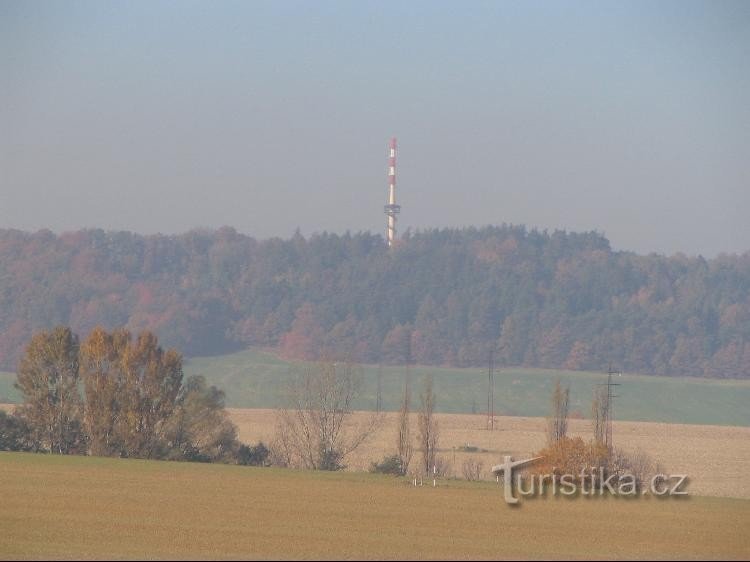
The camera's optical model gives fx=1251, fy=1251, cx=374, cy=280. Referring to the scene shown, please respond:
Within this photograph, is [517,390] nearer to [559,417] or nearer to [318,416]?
[318,416]

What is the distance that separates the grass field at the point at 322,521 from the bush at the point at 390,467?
7743 mm

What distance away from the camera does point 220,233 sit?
162 metres

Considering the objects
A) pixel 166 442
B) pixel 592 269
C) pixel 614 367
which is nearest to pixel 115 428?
pixel 166 442

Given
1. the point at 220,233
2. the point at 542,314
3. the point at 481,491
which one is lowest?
the point at 481,491

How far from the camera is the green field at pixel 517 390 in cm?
11175

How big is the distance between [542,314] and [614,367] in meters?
14.0

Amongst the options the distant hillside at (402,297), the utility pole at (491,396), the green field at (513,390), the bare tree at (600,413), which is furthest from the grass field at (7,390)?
the bare tree at (600,413)

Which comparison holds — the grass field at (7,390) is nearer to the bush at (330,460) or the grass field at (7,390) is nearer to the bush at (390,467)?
the bush at (330,460)

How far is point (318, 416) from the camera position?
66.1 metres

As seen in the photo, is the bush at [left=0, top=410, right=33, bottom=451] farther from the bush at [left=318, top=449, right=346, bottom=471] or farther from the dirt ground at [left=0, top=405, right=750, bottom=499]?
the dirt ground at [left=0, top=405, right=750, bottom=499]

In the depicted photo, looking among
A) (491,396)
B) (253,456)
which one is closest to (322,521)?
(253,456)

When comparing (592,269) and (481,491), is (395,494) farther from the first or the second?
(592,269)

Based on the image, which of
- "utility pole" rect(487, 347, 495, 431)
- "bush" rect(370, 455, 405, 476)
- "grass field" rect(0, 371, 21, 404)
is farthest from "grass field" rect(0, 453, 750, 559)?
"grass field" rect(0, 371, 21, 404)

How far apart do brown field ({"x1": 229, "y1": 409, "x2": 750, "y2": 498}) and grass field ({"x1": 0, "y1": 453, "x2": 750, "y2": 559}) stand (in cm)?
1722
